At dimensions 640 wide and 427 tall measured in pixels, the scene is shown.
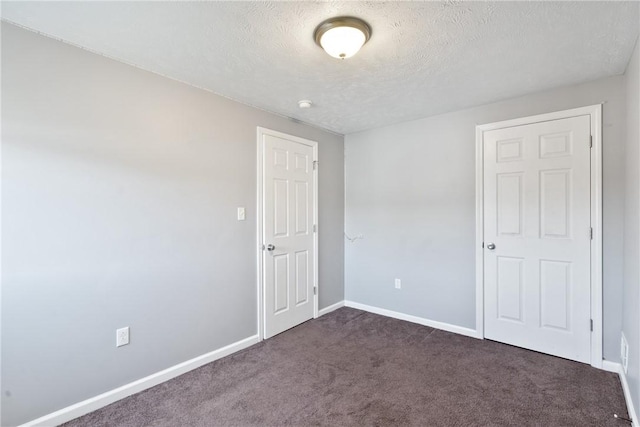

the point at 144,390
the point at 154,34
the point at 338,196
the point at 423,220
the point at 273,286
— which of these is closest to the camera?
the point at 154,34

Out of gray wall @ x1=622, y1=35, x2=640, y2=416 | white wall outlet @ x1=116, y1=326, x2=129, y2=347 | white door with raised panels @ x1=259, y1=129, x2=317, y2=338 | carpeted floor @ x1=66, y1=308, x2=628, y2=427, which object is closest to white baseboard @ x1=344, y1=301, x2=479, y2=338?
carpeted floor @ x1=66, y1=308, x2=628, y2=427

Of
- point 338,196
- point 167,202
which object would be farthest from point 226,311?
point 338,196

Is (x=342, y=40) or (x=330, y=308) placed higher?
(x=342, y=40)

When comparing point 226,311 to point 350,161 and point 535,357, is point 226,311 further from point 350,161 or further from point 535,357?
point 535,357

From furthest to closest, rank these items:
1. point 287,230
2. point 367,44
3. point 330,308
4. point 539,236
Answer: point 330,308
point 287,230
point 539,236
point 367,44

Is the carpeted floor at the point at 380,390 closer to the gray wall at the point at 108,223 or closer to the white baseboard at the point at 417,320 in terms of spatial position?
the white baseboard at the point at 417,320

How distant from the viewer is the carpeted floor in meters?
1.87

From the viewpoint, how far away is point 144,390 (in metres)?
2.16

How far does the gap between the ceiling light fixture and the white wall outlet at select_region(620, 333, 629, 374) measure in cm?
271

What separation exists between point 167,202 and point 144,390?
54.2 inches

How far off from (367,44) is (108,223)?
206cm

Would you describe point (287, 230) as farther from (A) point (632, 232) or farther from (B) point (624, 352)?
(B) point (624, 352)

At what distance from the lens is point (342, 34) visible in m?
1.66

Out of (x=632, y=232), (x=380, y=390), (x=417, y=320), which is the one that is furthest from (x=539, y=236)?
(x=380, y=390)
